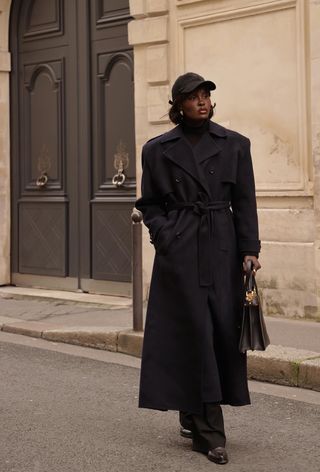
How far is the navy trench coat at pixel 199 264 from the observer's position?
206 inches

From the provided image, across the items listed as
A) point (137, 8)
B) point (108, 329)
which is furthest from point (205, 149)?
point (137, 8)

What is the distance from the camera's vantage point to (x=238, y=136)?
5324mm

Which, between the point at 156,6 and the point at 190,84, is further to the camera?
the point at 156,6

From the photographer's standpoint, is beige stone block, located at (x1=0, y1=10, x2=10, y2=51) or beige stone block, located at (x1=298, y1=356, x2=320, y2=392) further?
beige stone block, located at (x1=0, y1=10, x2=10, y2=51)

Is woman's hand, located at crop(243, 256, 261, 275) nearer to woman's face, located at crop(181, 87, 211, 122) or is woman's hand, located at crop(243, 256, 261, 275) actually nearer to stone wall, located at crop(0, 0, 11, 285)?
woman's face, located at crop(181, 87, 211, 122)

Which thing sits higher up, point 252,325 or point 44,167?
point 44,167

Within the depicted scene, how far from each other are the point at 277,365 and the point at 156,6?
4.83 m

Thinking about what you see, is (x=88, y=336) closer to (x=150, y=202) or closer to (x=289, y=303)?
(x=289, y=303)

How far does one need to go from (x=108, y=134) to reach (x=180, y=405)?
6.91 meters

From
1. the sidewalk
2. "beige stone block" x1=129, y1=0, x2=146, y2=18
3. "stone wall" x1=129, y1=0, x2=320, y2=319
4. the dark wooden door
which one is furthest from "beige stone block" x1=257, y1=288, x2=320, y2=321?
"beige stone block" x1=129, y1=0, x2=146, y2=18

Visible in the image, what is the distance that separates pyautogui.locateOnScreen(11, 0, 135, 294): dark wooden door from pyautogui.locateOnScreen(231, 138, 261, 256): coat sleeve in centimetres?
622

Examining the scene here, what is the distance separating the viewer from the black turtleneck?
5309mm

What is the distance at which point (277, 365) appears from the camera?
736 cm

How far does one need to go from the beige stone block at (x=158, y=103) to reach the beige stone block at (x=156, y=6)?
0.76 metres
